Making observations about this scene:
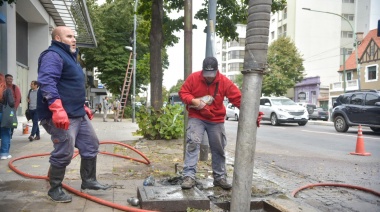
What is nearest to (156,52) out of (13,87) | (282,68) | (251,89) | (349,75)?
(13,87)

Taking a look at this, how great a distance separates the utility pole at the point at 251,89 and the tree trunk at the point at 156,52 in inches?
290

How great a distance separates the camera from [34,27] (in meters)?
17.9

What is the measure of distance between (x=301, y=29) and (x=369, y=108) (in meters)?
42.3

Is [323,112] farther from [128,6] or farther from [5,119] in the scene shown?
[5,119]

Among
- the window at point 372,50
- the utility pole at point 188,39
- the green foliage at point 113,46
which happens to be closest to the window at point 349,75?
the window at point 372,50

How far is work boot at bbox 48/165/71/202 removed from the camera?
13.3 feet

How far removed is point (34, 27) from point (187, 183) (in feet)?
52.8

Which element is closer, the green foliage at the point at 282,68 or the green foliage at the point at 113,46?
the green foliage at the point at 113,46

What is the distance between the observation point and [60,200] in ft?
13.2

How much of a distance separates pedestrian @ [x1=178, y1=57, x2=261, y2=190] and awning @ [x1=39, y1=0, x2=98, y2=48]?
8.74 m

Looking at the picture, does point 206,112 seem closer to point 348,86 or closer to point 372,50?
point 372,50

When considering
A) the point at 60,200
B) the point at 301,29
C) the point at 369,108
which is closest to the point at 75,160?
the point at 60,200

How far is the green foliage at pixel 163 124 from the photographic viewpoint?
1007 cm

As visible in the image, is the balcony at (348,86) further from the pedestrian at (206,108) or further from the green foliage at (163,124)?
the pedestrian at (206,108)
